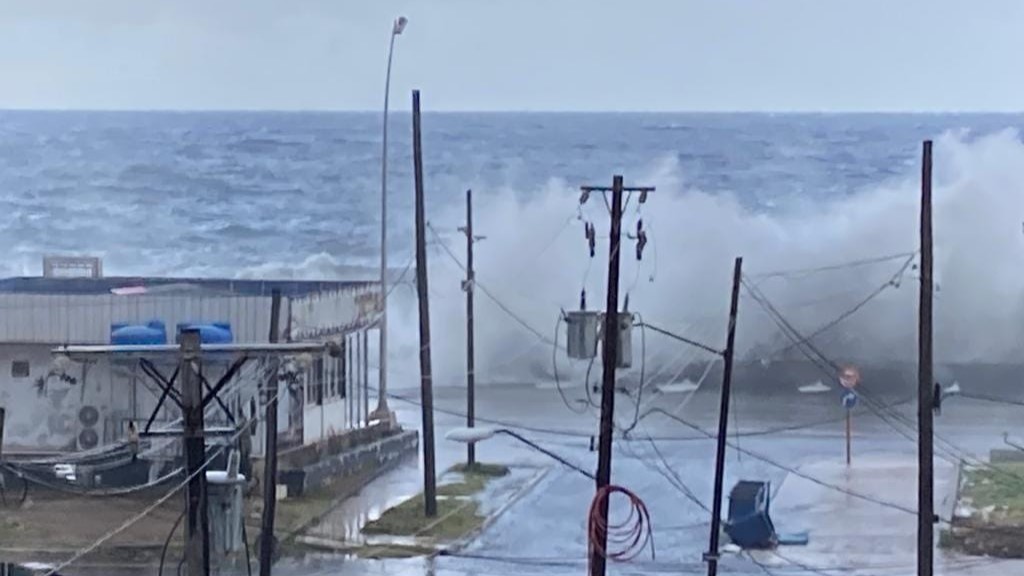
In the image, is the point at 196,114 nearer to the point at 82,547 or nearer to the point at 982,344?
the point at 982,344

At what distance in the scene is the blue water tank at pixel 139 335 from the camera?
25.1 metres

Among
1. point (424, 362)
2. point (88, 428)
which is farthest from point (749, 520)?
point (88, 428)

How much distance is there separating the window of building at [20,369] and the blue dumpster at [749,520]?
31.0 ft

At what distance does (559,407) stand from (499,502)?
11.4m

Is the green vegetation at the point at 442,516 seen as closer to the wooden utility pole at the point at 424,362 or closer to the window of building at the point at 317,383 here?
the wooden utility pole at the point at 424,362

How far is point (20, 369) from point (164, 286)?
7139 millimetres

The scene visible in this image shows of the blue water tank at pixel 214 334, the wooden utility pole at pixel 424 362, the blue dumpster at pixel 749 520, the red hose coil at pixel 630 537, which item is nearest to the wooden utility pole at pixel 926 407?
the red hose coil at pixel 630 537

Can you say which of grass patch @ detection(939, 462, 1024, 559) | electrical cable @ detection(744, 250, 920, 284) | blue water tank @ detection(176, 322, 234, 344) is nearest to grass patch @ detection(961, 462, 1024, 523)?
grass patch @ detection(939, 462, 1024, 559)

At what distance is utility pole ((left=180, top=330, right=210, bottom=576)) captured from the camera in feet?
47.0

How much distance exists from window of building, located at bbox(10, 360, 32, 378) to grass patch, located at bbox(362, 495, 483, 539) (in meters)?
5.20

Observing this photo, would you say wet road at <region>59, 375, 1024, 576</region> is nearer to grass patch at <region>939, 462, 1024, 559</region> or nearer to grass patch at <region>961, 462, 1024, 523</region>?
grass patch at <region>939, 462, 1024, 559</region>

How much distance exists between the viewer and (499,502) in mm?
27797

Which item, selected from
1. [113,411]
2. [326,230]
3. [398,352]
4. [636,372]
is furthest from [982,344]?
[326,230]

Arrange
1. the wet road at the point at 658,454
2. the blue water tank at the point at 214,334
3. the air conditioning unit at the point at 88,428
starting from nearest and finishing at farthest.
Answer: the wet road at the point at 658,454, the blue water tank at the point at 214,334, the air conditioning unit at the point at 88,428
